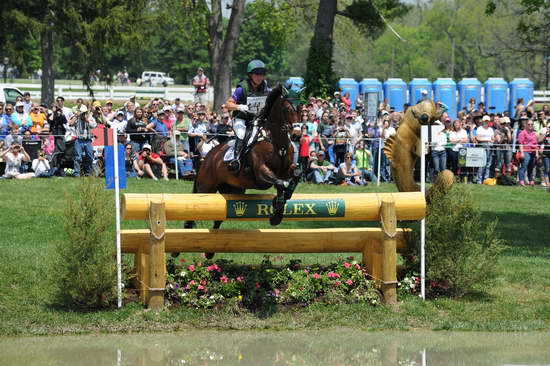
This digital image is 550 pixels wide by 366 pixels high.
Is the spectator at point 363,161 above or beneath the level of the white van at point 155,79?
beneath

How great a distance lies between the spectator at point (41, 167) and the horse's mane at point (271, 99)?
12.1 m

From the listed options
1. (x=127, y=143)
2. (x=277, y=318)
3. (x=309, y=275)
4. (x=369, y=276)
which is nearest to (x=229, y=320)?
(x=277, y=318)

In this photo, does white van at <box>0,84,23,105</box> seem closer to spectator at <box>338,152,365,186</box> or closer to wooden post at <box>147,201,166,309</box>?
spectator at <box>338,152,365,186</box>

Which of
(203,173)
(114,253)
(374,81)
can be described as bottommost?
(114,253)

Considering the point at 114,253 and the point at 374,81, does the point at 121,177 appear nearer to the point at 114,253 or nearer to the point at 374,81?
the point at 114,253

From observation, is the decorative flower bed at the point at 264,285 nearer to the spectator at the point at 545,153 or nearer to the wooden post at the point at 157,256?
the wooden post at the point at 157,256

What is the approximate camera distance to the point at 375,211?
1138 cm

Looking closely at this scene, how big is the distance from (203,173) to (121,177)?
138 cm

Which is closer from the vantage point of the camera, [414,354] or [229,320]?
[414,354]

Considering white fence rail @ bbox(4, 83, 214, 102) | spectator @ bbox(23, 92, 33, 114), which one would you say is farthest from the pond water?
white fence rail @ bbox(4, 83, 214, 102)

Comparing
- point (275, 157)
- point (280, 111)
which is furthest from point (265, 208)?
point (280, 111)

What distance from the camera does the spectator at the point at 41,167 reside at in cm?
2175

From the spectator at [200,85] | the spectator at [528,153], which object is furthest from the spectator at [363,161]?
the spectator at [200,85]

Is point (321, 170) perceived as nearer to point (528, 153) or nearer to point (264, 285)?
point (528, 153)
